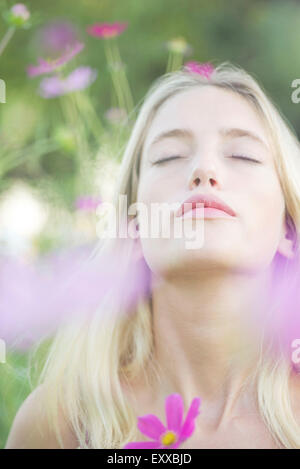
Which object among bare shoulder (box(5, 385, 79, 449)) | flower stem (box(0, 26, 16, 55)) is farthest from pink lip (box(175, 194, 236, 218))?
flower stem (box(0, 26, 16, 55))

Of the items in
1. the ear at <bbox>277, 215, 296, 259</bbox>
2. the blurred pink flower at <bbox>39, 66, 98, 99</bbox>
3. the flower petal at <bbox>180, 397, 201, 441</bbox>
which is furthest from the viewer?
the blurred pink flower at <bbox>39, 66, 98, 99</bbox>

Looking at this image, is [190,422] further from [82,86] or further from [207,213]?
[82,86]

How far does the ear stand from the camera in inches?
34.9

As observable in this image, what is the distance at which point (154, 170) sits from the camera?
0.87 meters

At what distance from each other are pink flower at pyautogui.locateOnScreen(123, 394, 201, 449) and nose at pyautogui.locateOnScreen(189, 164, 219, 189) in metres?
0.27

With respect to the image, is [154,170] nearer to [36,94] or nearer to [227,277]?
[227,277]

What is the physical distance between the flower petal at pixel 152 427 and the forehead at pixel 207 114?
1.21 ft

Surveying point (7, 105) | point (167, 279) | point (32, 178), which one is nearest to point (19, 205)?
point (32, 178)

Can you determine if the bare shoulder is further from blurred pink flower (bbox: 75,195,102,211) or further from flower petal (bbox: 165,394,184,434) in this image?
blurred pink flower (bbox: 75,195,102,211)

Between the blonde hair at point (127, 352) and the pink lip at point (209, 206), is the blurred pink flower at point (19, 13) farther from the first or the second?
the pink lip at point (209, 206)

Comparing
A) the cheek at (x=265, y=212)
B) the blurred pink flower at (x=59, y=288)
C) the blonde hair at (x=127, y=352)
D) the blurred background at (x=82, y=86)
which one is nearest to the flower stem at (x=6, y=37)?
the blurred background at (x=82, y=86)

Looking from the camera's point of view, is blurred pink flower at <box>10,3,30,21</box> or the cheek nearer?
the cheek

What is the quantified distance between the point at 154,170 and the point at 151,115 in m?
0.11

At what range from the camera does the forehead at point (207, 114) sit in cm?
85
